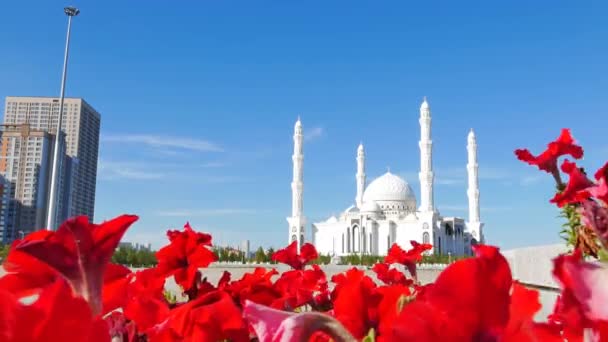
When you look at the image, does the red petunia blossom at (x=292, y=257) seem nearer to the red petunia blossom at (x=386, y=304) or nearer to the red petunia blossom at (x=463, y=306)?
the red petunia blossom at (x=386, y=304)

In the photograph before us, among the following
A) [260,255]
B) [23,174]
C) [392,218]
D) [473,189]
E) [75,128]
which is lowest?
[260,255]

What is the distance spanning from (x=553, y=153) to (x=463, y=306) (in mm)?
2137

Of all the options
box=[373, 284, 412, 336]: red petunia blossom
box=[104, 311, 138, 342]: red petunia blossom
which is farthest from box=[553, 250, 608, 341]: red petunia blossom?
box=[104, 311, 138, 342]: red petunia blossom

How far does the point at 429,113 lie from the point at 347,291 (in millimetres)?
36364

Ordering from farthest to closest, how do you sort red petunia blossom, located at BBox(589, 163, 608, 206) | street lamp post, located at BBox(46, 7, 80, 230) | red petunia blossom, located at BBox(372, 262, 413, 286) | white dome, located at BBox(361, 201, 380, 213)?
white dome, located at BBox(361, 201, 380, 213) → street lamp post, located at BBox(46, 7, 80, 230) → red petunia blossom, located at BBox(372, 262, 413, 286) → red petunia blossom, located at BBox(589, 163, 608, 206)

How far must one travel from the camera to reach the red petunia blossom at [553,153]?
7.50 feet

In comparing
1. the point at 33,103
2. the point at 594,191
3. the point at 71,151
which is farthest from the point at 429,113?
the point at 33,103

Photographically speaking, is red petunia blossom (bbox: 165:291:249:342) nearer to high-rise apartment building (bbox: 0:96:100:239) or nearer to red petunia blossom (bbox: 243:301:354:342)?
red petunia blossom (bbox: 243:301:354:342)

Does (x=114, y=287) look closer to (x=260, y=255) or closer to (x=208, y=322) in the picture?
(x=208, y=322)

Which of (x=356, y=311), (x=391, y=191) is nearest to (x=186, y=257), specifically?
(x=356, y=311)

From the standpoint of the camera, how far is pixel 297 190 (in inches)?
1500

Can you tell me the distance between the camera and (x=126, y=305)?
107 centimetres

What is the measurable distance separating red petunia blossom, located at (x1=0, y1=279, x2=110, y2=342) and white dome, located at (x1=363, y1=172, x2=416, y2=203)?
40240 millimetres

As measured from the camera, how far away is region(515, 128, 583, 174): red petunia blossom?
90.0 inches
